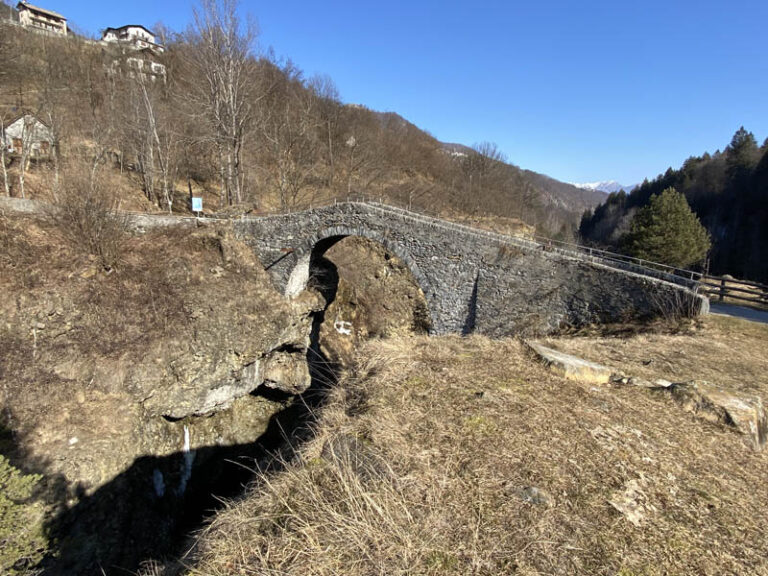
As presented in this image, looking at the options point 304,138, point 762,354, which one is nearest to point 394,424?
point 762,354

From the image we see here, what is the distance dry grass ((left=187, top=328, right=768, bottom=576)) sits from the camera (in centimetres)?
299

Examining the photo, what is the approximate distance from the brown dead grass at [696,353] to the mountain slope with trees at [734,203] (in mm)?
35469

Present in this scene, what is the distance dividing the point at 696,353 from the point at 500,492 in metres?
7.95

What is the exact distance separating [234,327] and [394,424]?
12.2 metres

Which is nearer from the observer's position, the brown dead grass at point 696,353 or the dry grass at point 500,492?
the dry grass at point 500,492

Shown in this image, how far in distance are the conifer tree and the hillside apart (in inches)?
631

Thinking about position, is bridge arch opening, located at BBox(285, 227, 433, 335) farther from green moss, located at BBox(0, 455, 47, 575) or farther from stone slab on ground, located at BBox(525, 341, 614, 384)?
green moss, located at BBox(0, 455, 47, 575)

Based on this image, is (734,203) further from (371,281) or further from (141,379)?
(141,379)

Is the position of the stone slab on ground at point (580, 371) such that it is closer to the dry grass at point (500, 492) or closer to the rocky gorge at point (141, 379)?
the dry grass at point (500, 492)

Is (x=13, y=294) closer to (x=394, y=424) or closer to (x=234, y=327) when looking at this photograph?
(x=234, y=327)

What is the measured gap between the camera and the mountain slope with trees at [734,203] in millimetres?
47625

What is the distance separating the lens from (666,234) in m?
20.8

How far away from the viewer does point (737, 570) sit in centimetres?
304

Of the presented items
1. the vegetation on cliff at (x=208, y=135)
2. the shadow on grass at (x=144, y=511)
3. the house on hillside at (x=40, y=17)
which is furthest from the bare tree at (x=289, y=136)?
the house on hillside at (x=40, y=17)
